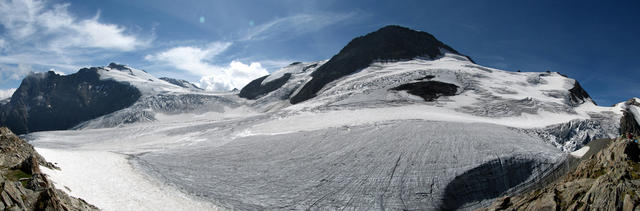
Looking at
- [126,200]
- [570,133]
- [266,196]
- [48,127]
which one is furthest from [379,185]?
[48,127]

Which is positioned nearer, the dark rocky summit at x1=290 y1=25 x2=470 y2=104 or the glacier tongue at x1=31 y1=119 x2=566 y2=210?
the glacier tongue at x1=31 y1=119 x2=566 y2=210

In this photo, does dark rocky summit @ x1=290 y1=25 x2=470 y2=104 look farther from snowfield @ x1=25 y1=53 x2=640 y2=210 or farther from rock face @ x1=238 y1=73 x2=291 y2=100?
snowfield @ x1=25 y1=53 x2=640 y2=210

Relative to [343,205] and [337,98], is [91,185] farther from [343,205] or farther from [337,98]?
[337,98]

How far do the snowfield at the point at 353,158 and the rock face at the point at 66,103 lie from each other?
8298 cm

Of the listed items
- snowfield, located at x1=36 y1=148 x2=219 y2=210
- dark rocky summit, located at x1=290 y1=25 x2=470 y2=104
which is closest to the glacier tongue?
snowfield, located at x1=36 y1=148 x2=219 y2=210

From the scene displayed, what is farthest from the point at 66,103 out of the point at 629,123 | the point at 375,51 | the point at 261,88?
the point at 629,123

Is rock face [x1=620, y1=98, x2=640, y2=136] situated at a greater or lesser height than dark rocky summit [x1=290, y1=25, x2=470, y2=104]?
lesser

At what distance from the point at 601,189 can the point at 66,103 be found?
5942 inches

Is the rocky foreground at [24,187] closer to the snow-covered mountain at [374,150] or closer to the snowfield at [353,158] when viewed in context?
the snowfield at [353,158]

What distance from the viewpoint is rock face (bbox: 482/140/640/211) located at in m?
6.53

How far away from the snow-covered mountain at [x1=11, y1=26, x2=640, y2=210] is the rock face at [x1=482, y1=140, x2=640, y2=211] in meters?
5.98

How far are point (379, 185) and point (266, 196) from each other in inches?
235

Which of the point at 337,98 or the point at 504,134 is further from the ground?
the point at 337,98

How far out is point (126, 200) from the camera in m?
13.1
